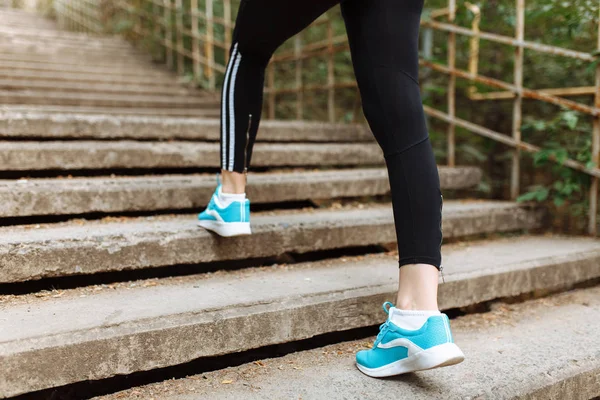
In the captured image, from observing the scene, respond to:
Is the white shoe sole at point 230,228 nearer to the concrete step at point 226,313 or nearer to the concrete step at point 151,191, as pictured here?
the concrete step at point 226,313

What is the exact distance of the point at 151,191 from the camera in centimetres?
207

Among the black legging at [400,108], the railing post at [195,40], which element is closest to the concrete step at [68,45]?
the railing post at [195,40]

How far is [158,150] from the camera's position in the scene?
7.97 feet

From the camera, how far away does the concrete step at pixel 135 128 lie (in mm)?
2402

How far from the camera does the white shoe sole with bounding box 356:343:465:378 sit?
1198 mm

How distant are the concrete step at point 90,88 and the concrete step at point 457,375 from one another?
3074 millimetres

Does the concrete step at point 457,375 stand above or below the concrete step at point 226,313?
below

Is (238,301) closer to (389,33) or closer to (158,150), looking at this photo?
(389,33)

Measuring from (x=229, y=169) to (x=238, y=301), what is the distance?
0.44 metres

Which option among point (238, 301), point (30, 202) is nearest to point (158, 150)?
point (30, 202)

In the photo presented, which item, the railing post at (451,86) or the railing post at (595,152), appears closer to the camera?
the railing post at (595,152)

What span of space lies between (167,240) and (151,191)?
0.42 meters

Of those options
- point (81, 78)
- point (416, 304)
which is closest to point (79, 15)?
point (81, 78)

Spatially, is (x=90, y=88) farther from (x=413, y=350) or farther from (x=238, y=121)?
(x=413, y=350)
